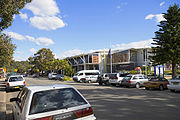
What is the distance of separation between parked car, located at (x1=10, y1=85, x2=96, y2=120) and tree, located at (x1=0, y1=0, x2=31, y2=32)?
7.70 m

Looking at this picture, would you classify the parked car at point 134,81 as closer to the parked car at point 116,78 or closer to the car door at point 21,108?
the parked car at point 116,78

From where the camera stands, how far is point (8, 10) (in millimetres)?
10016

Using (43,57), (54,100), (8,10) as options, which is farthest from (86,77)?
(43,57)

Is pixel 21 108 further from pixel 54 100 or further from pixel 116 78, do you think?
pixel 116 78

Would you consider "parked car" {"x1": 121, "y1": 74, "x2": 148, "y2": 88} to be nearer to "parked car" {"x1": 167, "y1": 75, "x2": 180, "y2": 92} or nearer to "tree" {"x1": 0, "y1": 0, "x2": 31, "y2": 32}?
"parked car" {"x1": 167, "y1": 75, "x2": 180, "y2": 92}

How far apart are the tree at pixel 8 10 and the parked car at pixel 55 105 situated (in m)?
7.70

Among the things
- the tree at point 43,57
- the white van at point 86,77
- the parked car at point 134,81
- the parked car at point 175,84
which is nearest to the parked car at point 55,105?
the parked car at point 175,84

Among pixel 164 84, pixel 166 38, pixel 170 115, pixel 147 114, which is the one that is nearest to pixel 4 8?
pixel 147 114

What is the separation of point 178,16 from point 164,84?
948 cm

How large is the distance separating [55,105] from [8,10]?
835 cm

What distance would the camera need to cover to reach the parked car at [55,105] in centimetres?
357

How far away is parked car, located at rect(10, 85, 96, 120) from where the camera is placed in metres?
3.57

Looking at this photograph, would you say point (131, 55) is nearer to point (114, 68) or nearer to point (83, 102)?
point (114, 68)

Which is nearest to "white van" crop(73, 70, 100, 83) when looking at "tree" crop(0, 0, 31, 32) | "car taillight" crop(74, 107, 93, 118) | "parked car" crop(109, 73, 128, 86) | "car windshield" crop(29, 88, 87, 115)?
"parked car" crop(109, 73, 128, 86)
